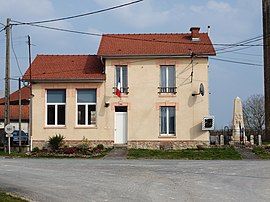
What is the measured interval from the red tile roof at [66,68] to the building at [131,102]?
0.38 feet

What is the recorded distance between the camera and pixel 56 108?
35.2 m

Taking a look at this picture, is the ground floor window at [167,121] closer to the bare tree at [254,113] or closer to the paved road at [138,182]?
the paved road at [138,182]

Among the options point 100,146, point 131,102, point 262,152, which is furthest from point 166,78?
point 262,152

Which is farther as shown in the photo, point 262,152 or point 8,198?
point 262,152

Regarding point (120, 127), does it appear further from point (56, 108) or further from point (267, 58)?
point (267, 58)

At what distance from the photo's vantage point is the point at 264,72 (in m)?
48.0

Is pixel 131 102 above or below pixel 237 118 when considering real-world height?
above

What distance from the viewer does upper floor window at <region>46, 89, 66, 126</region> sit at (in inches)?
1384

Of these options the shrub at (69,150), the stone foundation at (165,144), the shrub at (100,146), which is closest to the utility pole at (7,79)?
the shrub at (69,150)

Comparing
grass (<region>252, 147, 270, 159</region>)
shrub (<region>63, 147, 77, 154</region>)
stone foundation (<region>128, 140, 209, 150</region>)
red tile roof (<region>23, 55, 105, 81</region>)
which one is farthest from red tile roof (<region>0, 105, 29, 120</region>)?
grass (<region>252, 147, 270, 159</region>)

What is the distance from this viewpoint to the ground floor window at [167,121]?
115 ft

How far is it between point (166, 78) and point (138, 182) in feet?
63.4

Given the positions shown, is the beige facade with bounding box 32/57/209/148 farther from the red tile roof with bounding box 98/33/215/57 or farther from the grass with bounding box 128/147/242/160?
the grass with bounding box 128/147/242/160

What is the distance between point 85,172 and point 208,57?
58.0 feet
